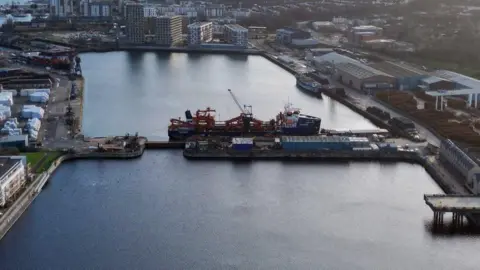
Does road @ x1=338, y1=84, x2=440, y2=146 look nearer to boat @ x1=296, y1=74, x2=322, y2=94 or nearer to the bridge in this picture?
boat @ x1=296, y1=74, x2=322, y2=94

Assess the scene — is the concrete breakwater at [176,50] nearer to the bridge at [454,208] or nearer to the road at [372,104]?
the road at [372,104]

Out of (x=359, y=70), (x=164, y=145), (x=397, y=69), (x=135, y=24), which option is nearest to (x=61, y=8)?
(x=135, y=24)

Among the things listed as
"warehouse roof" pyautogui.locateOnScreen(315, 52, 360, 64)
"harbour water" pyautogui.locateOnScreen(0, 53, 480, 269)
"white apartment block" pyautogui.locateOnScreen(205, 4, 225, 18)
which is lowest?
"harbour water" pyautogui.locateOnScreen(0, 53, 480, 269)

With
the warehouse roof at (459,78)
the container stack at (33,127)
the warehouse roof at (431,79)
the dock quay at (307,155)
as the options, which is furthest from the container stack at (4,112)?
the warehouse roof at (459,78)

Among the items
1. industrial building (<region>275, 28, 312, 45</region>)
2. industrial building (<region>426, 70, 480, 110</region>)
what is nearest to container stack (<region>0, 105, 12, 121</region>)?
industrial building (<region>426, 70, 480, 110</region>)

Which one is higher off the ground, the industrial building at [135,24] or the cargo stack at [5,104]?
the industrial building at [135,24]
